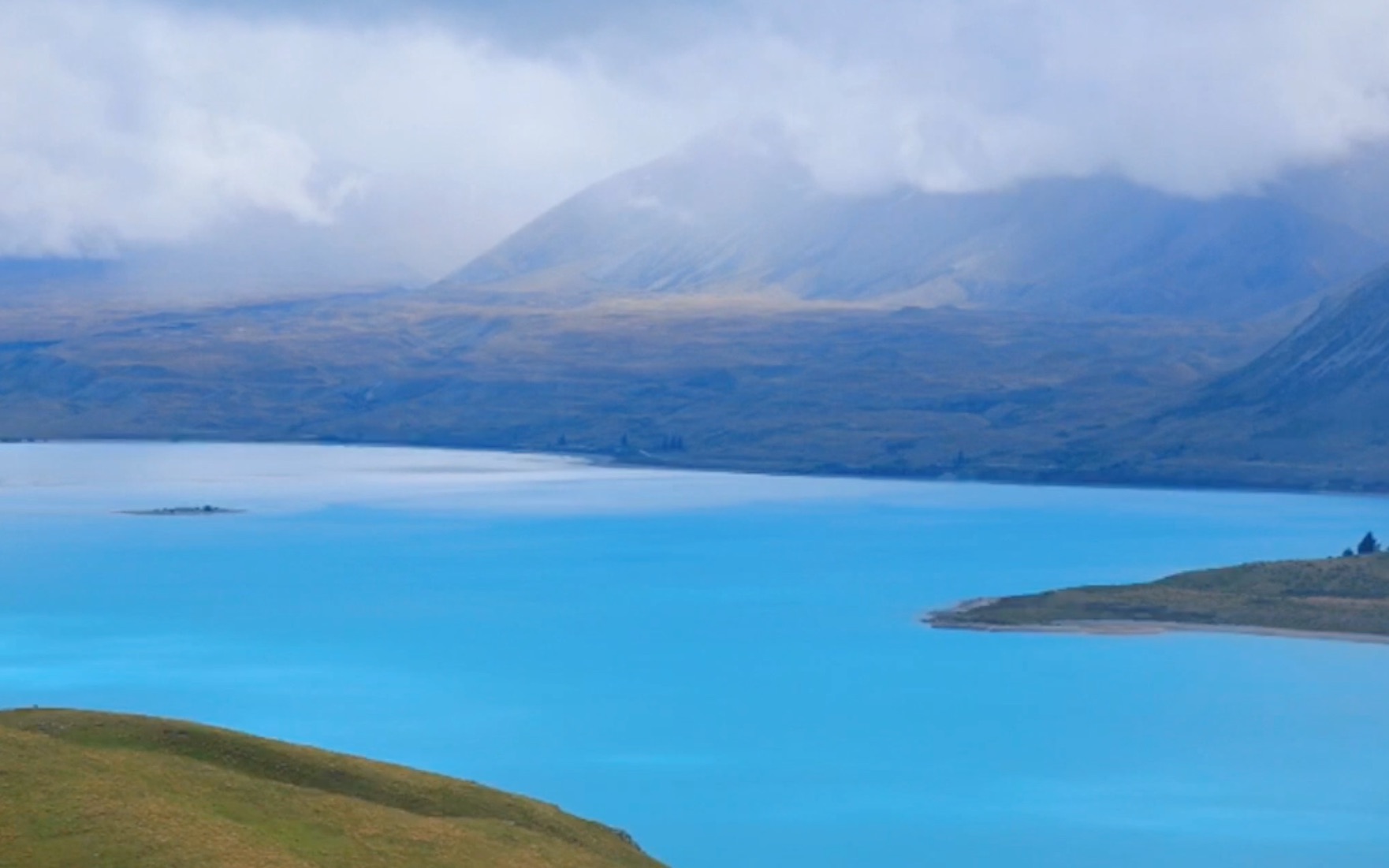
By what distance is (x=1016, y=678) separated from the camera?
72938 mm

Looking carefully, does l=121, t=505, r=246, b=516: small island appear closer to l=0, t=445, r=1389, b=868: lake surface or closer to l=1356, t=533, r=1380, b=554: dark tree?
l=0, t=445, r=1389, b=868: lake surface

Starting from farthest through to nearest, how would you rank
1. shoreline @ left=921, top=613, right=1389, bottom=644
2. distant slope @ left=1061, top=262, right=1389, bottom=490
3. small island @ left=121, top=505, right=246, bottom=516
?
distant slope @ left=1061, top=262, right=1389, bottom=490, small island @ left=121, top=505, right=246, bottom=516, shoreline @ left=921, top=613, right=1389, bottom=644

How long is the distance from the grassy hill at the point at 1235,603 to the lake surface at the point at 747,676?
9.70 ft

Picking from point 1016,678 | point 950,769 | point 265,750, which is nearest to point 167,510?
point 1016,678

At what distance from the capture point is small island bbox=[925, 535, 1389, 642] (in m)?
82.7

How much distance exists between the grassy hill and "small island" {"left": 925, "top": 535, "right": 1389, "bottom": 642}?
0.10ft

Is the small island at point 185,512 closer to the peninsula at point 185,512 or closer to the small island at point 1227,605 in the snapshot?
the peninsula at point 185,512

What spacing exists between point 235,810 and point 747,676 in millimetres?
46640

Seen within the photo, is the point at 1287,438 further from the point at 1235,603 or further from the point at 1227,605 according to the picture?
the point at 1227,605

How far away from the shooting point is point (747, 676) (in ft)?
239

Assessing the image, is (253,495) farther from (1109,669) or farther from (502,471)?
(1109,669)

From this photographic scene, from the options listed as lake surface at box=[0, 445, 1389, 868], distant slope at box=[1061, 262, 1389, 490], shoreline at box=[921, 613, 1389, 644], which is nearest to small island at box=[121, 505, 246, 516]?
lake surface at box=[0, 445, 1389, 868]

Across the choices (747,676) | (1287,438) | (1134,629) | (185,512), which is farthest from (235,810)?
(1287,438)

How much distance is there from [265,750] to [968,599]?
219 ft
